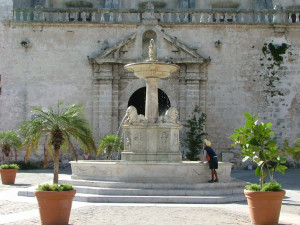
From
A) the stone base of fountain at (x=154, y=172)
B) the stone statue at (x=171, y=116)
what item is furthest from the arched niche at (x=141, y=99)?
the stone base of fountain at (x=154, y=172)

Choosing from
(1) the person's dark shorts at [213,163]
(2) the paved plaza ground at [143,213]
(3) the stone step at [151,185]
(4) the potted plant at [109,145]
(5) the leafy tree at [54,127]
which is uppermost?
(5) the leafy tree at [54,127]

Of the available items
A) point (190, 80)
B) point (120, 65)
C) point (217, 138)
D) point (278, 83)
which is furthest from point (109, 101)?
point (278, 83)

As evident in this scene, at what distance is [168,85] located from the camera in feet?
80.1

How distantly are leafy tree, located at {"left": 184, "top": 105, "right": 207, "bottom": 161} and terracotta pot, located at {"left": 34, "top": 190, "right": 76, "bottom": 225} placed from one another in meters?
14.3

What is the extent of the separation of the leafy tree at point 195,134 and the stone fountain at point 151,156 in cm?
776

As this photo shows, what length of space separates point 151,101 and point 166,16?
9.99m

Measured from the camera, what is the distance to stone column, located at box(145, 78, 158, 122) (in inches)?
614

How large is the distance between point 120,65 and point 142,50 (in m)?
1.31

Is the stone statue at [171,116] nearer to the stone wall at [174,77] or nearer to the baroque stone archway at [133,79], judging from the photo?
the baroque stone archway at [133,79]

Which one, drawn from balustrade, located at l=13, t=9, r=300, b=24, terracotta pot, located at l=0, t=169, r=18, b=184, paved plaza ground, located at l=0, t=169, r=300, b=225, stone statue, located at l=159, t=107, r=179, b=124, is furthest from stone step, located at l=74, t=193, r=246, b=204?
balustrade, located at l=13, t=9, r=300, b=24

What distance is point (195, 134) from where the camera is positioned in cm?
2344

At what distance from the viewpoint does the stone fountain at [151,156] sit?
1371cm

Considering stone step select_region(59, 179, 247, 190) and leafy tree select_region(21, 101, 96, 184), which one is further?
leafy tree select_region(21, 101, 96, 184)

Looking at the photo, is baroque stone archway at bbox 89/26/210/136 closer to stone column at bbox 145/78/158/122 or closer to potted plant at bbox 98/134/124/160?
potted plant at bbox 98/134/124/160
